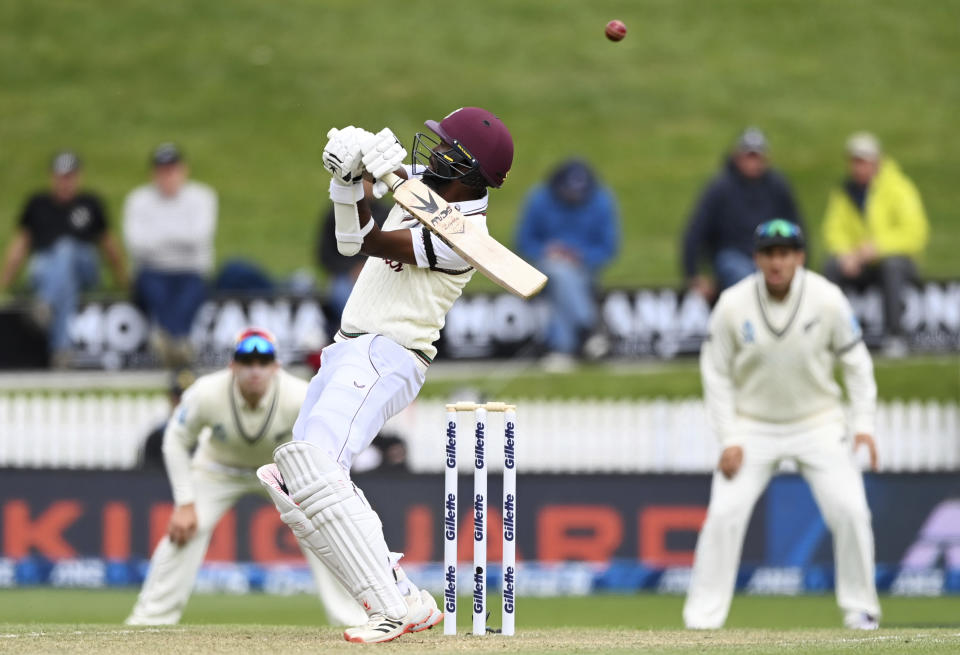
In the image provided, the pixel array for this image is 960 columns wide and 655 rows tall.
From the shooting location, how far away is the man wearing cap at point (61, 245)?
14539 mm

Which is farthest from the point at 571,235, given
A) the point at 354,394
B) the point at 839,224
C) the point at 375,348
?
the point at 354,394

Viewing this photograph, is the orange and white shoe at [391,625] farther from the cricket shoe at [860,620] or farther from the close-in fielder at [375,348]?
the cricket shoe at [860,620]

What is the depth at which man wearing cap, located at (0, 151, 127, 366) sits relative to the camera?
1454 centimetres

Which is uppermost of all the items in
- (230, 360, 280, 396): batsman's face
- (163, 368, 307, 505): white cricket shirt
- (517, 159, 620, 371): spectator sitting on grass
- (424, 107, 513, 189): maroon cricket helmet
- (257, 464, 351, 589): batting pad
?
(517, 159, 620, 371): spectator sitting on grass

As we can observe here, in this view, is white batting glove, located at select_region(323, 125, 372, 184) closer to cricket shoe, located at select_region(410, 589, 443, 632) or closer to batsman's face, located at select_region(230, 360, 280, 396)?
cricket shoe, located at select_region(410, 589, 443, 632)

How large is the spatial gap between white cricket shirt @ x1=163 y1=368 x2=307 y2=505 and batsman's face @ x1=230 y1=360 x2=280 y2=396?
89mm

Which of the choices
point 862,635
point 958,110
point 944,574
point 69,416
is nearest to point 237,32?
point 958,110

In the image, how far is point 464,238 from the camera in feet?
20.4

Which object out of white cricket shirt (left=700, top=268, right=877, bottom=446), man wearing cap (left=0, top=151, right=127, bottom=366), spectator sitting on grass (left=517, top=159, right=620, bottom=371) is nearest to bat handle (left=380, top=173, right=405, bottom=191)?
white cricket shirt (left=700, top=268, right=877, bottom=446)

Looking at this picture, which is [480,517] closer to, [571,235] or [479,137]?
[479,137]

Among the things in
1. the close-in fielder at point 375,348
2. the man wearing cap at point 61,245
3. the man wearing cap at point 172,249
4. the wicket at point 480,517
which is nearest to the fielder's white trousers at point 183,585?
the wicket at point 480,517

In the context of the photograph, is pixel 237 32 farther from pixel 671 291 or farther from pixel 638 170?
pixel 671 291

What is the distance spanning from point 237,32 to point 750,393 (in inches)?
778

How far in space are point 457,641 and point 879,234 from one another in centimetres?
853
